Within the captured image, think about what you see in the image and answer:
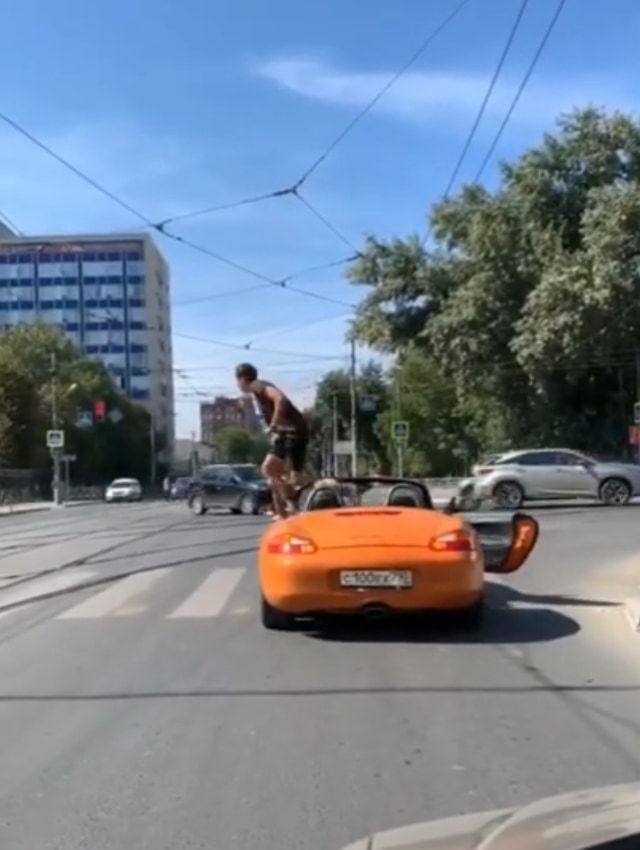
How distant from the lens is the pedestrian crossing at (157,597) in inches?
489

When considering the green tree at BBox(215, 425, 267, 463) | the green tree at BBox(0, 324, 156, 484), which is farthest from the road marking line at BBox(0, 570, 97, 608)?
the green tree at BBox(215, 425, 267, 463)

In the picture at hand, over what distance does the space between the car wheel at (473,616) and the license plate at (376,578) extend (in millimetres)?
620

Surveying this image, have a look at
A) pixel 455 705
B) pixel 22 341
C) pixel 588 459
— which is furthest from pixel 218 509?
pixel 22 341

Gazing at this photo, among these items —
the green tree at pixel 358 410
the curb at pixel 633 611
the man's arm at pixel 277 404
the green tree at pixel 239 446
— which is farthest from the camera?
the green tree at pixel 239 446

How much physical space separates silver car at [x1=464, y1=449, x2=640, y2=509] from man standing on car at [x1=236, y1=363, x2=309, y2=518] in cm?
1907

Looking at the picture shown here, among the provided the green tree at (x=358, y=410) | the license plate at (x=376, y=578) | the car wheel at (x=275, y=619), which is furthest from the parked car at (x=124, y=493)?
the license plate at (x=376, y=578)

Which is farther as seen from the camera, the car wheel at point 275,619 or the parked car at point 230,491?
the parked car at point 230,491

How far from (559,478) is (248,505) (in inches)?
331

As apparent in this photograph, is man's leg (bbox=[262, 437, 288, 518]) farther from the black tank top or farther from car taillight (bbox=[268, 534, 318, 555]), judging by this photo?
car taillight (bbox=[268, 534, 318, 555])

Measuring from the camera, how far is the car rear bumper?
34.5ft

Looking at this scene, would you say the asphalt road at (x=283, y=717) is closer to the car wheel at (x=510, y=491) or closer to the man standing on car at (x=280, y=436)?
the man standing on car at (x=280, y=436)

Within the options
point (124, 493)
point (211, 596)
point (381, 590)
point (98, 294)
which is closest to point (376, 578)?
point (381, 590)

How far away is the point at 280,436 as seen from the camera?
571 inches

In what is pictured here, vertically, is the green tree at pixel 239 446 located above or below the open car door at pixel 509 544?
above
